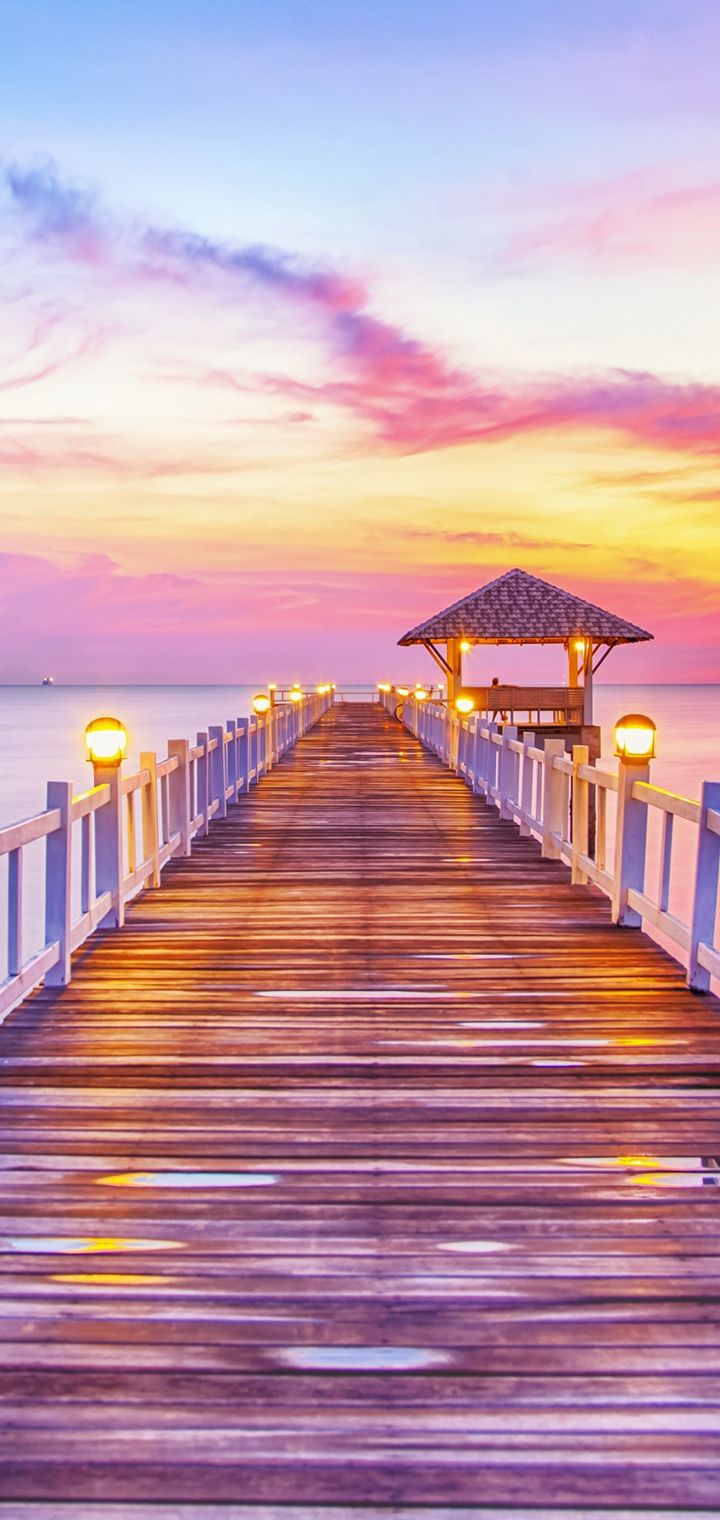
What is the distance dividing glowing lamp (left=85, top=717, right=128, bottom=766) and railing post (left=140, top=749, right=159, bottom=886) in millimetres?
1090

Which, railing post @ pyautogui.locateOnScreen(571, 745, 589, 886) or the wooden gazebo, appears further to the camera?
the wooden gazebo

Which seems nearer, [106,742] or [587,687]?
[106,742]

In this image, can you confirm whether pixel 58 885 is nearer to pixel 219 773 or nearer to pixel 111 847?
pixel 111 847

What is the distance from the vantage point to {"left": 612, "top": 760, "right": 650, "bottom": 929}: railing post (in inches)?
288

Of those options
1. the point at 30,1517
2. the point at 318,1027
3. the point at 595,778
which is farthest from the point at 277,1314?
the point at 595,778

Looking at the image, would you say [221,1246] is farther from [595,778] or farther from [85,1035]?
[595,778]

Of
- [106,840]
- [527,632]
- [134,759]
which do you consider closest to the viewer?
[106,840]

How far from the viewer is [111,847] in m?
7.28

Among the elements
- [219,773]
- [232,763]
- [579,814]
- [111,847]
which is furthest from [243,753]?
[111,847]

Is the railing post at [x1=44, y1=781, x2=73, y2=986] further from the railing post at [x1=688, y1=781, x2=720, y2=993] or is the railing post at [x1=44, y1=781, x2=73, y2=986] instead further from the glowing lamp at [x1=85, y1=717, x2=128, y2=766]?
the railing post at [x1=688, y1=781, x2=720, y2=993]

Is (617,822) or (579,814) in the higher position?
(617,822)

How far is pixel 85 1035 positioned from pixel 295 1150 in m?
1.72

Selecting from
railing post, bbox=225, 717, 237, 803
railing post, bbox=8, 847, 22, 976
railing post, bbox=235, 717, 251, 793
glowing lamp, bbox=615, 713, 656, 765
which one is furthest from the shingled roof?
railing post, bbox=8, 847, 22, 976

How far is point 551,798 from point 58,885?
19.1 ft
